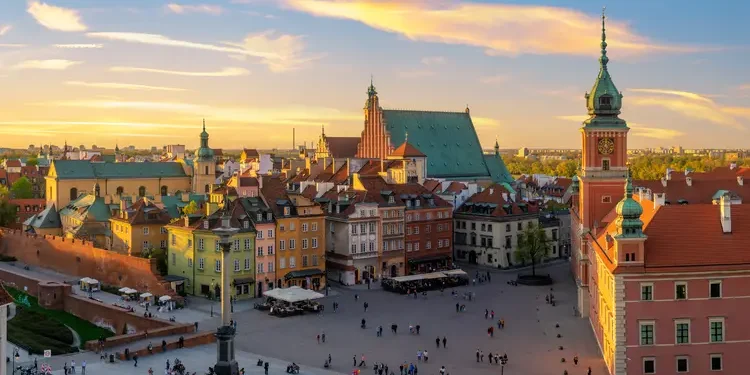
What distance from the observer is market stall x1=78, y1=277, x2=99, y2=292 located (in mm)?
68500

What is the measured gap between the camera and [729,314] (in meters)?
40.1

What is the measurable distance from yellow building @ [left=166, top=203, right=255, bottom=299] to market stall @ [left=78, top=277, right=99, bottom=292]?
7.44 m

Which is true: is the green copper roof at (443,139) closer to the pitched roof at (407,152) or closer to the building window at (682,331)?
the pitched roof at (407,152)

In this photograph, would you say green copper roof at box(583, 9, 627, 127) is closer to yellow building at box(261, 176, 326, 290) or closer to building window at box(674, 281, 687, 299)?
building window at box(674, 281, 687, 299)

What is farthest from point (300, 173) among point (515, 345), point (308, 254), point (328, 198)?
point (515, 345)

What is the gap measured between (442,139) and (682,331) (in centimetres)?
6731

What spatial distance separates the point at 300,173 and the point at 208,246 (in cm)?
3965

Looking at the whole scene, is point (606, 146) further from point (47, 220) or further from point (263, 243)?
point (47, 220)

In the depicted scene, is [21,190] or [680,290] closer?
[680,290]

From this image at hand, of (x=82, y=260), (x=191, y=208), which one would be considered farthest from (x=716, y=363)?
(x=82, y=260)

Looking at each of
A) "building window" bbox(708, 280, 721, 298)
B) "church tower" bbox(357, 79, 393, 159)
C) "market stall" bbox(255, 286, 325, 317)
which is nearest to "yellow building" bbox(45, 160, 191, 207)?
"church tower" bbox(357, 79, 393, 159)

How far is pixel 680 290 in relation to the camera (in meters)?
40.0

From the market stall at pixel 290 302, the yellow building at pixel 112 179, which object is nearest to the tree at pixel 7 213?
the yellow building at pixel 112 179

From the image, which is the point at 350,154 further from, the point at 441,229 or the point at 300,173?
the point at 441,229
